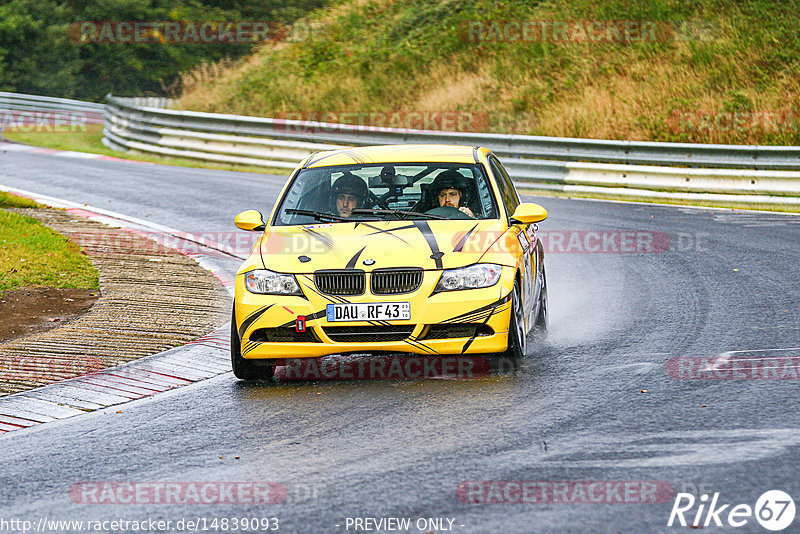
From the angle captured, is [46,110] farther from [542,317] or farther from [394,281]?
[394,281]

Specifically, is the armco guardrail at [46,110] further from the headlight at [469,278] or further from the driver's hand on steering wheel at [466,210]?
the headlight at [469,278]

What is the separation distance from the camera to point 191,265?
1277 centimetres

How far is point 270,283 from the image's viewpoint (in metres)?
7.67

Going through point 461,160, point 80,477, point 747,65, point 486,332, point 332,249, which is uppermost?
point 747,65

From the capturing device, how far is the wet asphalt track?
504 centimetres

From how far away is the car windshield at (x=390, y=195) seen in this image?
336 inches

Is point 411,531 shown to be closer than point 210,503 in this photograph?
Yes

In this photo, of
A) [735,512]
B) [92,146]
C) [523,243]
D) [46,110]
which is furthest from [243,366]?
[46,110]

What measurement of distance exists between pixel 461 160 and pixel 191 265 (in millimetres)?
4886

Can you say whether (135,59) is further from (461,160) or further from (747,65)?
(461,160)

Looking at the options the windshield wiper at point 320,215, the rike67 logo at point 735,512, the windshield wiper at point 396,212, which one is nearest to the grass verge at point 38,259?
the windshield wiper at point 320,215

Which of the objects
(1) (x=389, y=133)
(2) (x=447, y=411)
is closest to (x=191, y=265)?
(2) (x=447, y=411)

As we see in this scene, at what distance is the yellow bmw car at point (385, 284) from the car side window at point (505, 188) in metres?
0.36

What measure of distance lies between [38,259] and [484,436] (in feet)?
25.4
